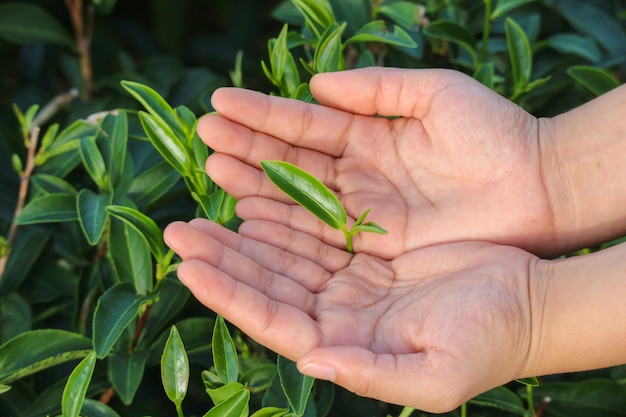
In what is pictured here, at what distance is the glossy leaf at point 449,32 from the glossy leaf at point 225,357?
0.80 m

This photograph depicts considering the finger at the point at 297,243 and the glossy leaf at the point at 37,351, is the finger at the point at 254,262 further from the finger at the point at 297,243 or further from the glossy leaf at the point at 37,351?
the glossy leaf at the point at 37,351

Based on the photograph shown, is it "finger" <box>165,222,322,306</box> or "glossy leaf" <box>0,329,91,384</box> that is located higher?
"finger" <box>165,222,322,306</box>

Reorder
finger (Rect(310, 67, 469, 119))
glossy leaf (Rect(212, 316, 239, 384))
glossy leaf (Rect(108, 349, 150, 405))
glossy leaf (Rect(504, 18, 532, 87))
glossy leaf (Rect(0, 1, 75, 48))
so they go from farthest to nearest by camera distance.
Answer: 1. glossy leaf (Rect(0, 1, 75, 48))
2. glossy leaf (Rect(504, 18, 532, 87))
3. finger (Rect(310, 67, 469, 119))
4. glossy leaf (Rect(108, 349, 150, 405))
5. glossy leaf (Rect(212, 316, 239, 384))

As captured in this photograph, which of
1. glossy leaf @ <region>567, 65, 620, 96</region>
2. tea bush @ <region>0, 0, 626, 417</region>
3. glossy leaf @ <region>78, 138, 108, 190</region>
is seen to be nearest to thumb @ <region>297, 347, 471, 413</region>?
tea bush @ <region>0, 0, 626, 417</region>

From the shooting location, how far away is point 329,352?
3.56 ft

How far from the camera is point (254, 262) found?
4.04ft

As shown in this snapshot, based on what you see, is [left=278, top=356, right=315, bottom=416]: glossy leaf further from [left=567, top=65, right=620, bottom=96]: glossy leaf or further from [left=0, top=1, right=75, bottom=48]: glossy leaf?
[left=0, top=1, right=75, bottom=48]: glossy leaf

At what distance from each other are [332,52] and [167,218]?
0.47 metres

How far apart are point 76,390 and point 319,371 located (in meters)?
0.34

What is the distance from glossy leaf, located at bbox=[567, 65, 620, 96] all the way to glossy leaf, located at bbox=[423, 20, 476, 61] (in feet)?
0.75

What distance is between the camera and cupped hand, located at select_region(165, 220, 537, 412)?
3.59 feet

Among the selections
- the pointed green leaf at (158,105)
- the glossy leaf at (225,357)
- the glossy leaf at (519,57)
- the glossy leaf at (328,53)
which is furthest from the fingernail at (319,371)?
the glossy leaf at (519,57)

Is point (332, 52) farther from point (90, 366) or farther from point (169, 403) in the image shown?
point (169, 403)

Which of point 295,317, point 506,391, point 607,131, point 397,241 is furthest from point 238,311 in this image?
point 607,131
